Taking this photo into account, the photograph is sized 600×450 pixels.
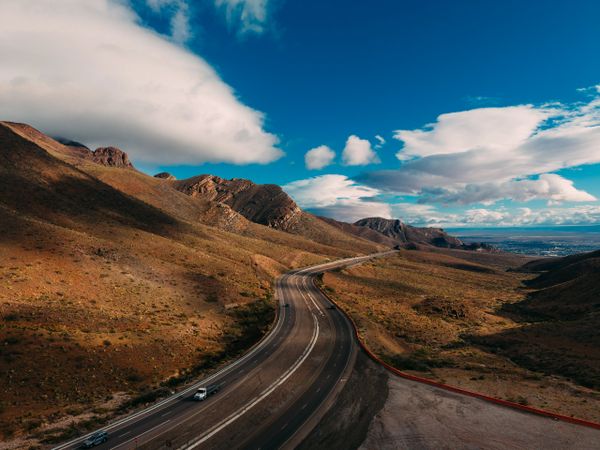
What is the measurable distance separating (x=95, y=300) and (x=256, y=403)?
31341mm

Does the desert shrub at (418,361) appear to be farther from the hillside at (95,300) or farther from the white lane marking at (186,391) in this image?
the hillside at (95,300)

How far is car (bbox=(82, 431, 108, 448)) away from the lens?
2092 centimetres

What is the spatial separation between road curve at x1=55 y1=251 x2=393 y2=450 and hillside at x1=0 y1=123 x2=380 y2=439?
3.61 meters

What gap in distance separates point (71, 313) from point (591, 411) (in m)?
53.2

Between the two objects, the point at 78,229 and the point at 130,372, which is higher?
the point at 78,229

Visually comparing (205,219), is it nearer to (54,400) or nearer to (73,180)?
(73,180)

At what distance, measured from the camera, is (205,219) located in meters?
167

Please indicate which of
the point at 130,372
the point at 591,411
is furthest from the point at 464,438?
the point at 130,372

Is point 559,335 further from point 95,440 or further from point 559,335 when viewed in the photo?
point 95,440

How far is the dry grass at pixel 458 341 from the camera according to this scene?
2964cm

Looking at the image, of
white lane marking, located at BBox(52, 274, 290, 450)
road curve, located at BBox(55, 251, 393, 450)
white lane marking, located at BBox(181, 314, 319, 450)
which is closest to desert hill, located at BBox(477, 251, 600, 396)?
road curve, located at BBox(55, 251, 393, 450)

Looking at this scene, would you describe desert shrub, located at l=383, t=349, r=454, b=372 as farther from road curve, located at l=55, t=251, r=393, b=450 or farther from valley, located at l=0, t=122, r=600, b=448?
road curve, located at l=55, t=251, r=393, b=450

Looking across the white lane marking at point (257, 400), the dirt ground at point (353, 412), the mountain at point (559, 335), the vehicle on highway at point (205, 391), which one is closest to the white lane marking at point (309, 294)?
the white lane marking at point (257, 400)

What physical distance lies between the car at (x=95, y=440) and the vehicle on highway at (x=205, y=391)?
731 centimetres
